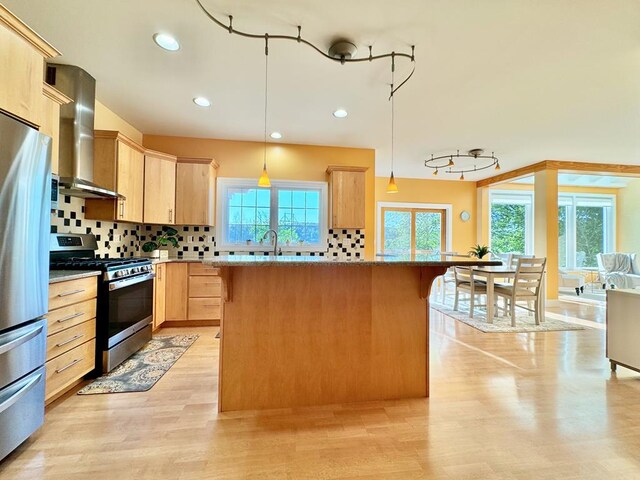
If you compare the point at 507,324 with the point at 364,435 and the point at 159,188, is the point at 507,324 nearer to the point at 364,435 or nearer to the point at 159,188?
the point at 364,435

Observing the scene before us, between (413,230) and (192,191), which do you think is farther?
(413,230)

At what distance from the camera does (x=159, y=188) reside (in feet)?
12.0

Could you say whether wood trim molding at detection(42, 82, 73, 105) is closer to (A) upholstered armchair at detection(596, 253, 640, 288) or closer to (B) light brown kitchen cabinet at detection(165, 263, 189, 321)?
(B) light brown kitchen cabinet at detection(165, 263, 189, 321)

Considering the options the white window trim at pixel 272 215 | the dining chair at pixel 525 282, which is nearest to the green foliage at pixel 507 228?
the dining chair at pixel 525 282

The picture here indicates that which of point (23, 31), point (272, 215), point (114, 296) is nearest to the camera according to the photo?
point (23, 31)

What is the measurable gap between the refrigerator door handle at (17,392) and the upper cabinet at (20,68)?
1.42 meters

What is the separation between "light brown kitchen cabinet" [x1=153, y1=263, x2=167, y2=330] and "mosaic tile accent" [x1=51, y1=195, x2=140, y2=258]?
58 centimetres

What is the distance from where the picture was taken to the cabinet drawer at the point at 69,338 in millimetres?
1833

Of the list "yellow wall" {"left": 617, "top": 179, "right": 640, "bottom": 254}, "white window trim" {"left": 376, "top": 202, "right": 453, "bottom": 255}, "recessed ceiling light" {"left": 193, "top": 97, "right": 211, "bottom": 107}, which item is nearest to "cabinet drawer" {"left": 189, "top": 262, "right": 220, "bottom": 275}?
"recessed ceiling light" {"left": 193, "top": 97, "right": 211, "bottom": 107}

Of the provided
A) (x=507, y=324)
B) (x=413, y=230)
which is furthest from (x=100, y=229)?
(x=413, y=230)

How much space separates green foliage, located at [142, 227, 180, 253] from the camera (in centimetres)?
392

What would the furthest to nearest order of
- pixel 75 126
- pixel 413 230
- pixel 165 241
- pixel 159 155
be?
pixel 413 230 → pixel 165 241 → pixel 159 155 → pixel 75 126

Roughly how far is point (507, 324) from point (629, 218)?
6622 mm

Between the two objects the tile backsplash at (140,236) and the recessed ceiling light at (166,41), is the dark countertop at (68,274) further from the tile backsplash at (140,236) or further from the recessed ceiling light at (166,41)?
the recessed ceiling light at (166,41)
